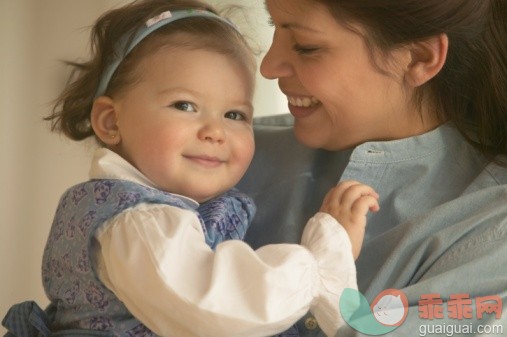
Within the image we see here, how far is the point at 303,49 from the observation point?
1.62 m

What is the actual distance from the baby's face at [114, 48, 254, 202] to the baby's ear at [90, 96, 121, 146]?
0.02 m

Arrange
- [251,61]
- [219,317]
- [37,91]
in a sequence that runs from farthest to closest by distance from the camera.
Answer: [37,91]
[251,61]
[219,317]

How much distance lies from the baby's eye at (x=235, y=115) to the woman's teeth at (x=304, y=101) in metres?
0.13

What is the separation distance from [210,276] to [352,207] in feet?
1.02

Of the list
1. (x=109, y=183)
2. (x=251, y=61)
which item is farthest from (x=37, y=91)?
(x=109, y=183)

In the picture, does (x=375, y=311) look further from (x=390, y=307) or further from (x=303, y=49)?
(x=303, y=49)

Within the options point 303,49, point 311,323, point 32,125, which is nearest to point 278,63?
point 303,49

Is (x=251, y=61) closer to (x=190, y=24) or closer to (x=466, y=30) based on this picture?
(x=190, y=24)

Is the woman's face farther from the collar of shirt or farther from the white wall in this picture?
the white wall

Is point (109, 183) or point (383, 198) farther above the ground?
point (109, 183)

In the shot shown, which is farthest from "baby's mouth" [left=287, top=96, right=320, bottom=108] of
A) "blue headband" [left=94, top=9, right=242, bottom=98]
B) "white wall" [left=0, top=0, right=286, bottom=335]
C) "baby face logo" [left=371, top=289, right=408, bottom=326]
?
"white wall" [left=0, top=0, right=286, bottom=335]

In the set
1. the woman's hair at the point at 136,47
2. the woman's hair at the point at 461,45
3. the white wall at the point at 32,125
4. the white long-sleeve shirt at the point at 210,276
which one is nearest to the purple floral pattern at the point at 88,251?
the white long-sleeve shirt at the point at 210,276

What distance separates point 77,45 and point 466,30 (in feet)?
4.69

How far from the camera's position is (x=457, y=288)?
1.33 m
